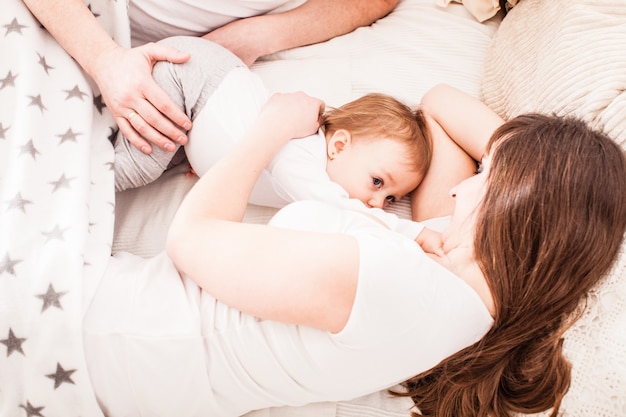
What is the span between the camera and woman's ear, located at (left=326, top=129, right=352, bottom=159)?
1.08 meters

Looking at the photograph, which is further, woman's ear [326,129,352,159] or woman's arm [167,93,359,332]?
woman's ear [326,129,352,159]

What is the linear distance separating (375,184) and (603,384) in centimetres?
50

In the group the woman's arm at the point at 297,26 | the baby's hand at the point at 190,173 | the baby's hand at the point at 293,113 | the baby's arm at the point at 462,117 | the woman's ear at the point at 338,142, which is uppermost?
the woman's arm at the point at 297,26

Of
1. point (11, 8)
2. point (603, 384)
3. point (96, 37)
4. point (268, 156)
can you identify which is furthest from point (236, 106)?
point (603, 384)

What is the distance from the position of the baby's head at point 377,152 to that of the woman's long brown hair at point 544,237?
21 cm

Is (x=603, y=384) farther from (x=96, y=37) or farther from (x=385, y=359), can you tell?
(x=96, y=37)

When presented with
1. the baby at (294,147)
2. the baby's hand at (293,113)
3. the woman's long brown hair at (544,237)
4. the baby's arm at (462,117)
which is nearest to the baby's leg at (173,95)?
the baby at (294,147)

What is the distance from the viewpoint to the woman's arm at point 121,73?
3.33ft

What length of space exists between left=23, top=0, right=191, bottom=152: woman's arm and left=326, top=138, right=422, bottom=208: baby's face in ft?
1.03

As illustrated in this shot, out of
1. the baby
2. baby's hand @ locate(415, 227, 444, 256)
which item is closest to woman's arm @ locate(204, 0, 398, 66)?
the baby

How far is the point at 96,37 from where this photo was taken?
3.44 feet

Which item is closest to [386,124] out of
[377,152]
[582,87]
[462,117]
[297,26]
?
[377,152]

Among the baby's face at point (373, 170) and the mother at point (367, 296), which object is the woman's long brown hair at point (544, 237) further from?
the baby's face at point (373, 170)

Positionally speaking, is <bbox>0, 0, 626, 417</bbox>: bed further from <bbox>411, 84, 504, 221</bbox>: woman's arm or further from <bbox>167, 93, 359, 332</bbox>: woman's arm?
<bbox>167, 93, 359, 332</bbox>: woman's arm
